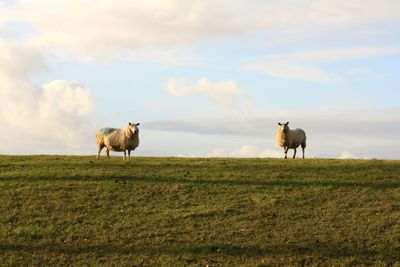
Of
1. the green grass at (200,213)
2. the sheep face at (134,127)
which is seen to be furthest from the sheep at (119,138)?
the green grass at (200,213)

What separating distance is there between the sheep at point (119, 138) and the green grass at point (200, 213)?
12.2ft

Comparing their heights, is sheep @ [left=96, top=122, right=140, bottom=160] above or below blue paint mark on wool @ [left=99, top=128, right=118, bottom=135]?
below

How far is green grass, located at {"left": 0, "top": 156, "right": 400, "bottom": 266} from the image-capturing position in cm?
2181

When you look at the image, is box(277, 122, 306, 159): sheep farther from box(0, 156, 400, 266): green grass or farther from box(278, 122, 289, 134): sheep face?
box(0, 156, 400, 266): green grass

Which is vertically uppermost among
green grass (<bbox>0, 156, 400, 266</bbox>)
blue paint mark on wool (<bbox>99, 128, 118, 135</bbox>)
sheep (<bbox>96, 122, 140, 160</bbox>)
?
blue paint mark on wool (<bbox>99, 128, 118, 135</bbox>)

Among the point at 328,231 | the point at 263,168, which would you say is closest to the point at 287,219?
the point at 328,231

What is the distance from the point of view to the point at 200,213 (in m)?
26.5

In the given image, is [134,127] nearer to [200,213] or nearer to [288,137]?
[288,137]

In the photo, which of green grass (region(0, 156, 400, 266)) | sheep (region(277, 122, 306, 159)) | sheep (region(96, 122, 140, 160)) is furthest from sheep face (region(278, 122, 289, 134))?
sheep (region(96, 122, 140, 160))

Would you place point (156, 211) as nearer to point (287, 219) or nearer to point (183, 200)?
point (183, 200)

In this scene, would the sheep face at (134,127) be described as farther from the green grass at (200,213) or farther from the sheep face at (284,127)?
the sheep face at (284,127)

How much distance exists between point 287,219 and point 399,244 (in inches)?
188

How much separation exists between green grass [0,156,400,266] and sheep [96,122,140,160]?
3.72m

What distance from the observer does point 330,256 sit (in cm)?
2150
